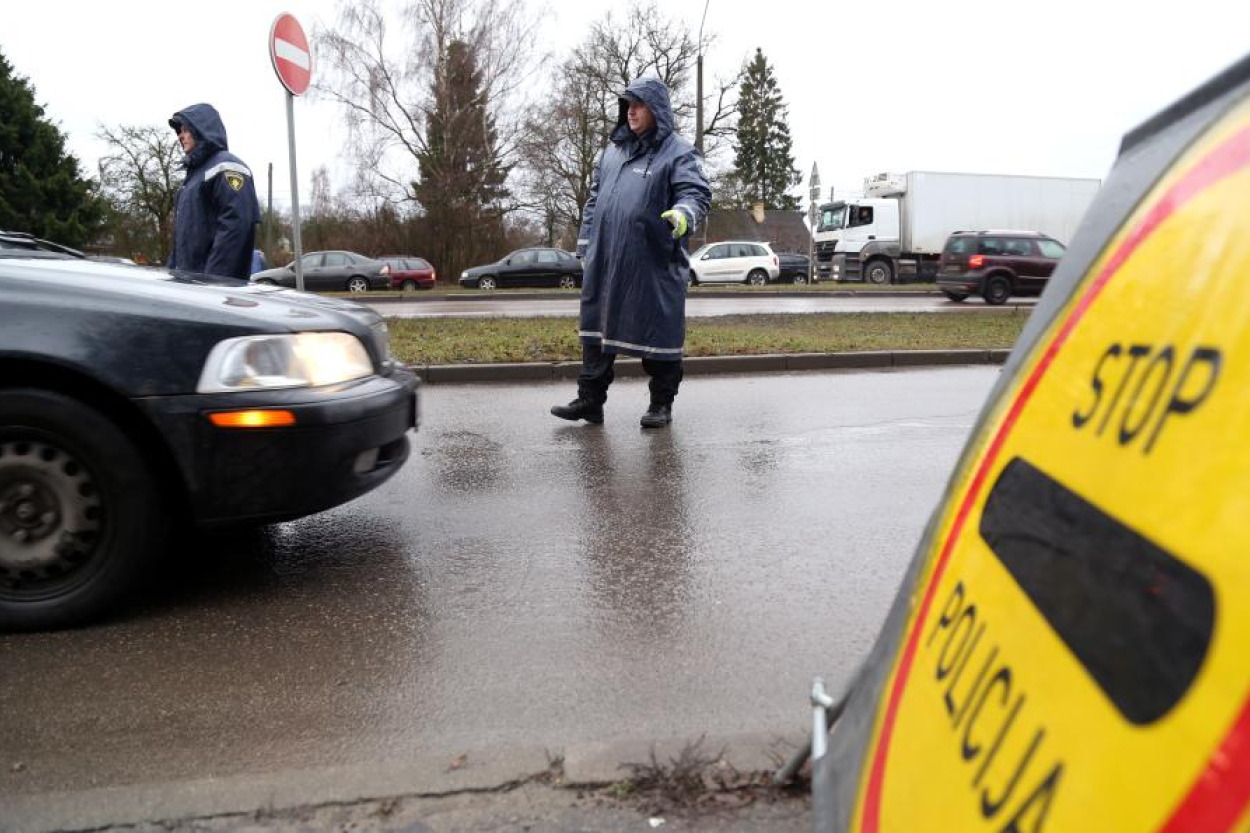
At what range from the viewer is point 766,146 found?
68.9m

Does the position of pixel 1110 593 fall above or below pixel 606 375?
above

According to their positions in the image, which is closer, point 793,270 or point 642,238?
point 642,238

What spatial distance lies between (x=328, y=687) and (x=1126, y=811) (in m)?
2.20

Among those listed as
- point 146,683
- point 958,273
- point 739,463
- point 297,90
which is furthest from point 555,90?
point 146,683

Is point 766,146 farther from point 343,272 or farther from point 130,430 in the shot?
point 130,430

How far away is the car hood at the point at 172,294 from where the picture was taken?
2926mm

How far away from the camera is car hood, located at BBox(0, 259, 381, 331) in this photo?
2.93m

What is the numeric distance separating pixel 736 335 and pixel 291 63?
549 cm

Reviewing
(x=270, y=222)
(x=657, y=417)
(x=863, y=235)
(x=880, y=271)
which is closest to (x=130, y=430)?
(x=657, y=417)

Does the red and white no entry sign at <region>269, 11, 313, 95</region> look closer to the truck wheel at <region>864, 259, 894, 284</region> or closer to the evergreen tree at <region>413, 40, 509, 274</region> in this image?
the truck wheel at <region>864, 259, 894, 284</region>

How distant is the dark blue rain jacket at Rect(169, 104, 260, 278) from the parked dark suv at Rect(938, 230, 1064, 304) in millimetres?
18872

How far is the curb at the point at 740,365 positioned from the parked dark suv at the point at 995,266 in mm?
12701

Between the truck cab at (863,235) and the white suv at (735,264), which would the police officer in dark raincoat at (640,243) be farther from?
the truck cab at (863,235)

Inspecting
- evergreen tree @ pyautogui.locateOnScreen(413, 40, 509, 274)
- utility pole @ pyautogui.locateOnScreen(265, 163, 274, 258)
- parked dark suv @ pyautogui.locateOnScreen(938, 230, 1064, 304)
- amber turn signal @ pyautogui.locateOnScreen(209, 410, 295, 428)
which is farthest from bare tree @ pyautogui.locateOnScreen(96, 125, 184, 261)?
amber turn signal @ pyautogui.locateOnScreen(209, 410, 295, 428)
